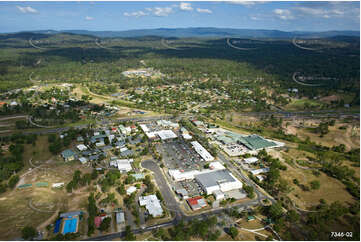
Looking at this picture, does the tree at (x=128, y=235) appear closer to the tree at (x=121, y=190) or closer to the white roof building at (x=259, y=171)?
the tree at (x=121, y=190)

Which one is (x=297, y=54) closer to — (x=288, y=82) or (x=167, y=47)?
(x=288, y=82)

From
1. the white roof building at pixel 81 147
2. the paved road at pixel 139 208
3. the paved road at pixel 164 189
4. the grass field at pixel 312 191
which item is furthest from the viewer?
the white roof building at pixel 81 147

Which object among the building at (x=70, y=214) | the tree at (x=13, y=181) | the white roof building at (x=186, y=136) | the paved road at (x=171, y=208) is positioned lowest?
the paved road at (x=171, y=208)

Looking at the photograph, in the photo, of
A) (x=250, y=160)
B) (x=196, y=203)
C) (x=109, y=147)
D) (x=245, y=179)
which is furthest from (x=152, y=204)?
(x=250, y=160)

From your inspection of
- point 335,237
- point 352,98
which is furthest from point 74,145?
point 352,98

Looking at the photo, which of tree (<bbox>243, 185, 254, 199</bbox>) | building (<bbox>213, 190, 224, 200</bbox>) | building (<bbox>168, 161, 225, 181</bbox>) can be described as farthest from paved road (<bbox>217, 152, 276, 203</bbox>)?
building (<bbox>213, 190, 224, 200</bbox>)

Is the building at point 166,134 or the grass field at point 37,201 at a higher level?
the building at point 166,134

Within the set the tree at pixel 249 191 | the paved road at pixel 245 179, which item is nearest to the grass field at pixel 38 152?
the paved road at pixel 245 179

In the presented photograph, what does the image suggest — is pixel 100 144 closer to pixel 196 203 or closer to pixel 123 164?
pixel 123 164
